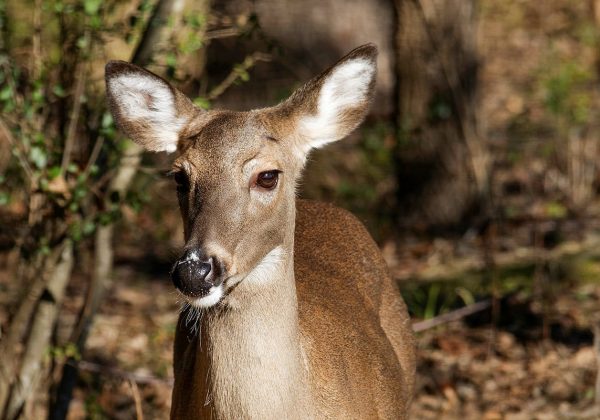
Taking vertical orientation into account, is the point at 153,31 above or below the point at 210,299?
above

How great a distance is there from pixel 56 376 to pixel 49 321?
0.63 meters

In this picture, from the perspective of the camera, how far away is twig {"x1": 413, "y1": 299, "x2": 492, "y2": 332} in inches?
306

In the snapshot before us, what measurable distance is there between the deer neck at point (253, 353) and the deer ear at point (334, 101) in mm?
797

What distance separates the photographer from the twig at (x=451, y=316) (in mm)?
→ 7766

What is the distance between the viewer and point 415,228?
33.6 ft

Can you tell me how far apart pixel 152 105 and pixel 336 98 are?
841 millimetres

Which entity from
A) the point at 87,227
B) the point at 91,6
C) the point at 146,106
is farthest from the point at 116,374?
the point at 91,6

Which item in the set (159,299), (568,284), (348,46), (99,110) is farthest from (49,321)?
(348,46)

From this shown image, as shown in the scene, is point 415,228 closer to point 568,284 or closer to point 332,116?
point 568,284

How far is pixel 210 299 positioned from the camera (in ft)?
13.1

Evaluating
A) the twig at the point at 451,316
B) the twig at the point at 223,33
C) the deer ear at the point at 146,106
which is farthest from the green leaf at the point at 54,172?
the twig at the point at 451,316

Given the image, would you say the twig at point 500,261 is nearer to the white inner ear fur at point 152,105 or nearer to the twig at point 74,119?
the twig at point 74,119

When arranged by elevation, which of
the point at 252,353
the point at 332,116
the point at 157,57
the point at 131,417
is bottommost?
the point at 131,417

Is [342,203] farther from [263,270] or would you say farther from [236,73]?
[263,270]
